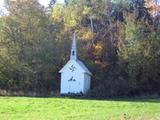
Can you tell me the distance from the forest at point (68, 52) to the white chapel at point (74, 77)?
56.4 inches

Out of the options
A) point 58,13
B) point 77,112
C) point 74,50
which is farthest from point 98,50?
point 77,112

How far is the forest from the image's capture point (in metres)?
55.2

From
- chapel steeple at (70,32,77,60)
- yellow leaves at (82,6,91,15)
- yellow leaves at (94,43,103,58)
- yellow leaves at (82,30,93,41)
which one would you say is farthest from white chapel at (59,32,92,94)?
yellow leaves at (82,6,91,15)

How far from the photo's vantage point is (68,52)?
60125 mm

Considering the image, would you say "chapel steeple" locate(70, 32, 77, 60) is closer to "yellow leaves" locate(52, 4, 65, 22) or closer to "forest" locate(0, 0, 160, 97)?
"forest" locate(0, 0, 160, 97)

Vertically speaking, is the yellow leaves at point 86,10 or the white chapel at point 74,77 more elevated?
the yellow leaves at point 86,10

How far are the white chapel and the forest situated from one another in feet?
4.70

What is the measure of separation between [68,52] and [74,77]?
6.28 m

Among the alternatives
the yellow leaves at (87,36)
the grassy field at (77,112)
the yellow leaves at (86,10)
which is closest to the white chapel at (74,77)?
the yellow leaves at (87,36)

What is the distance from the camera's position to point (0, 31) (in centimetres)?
5528

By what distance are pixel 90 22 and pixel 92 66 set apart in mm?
10430

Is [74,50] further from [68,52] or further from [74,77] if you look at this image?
[68,52]

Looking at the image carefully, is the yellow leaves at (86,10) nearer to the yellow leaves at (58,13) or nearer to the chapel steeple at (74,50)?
the yellow leaves at (58,13)

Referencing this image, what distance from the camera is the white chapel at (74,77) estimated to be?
54006 mm
